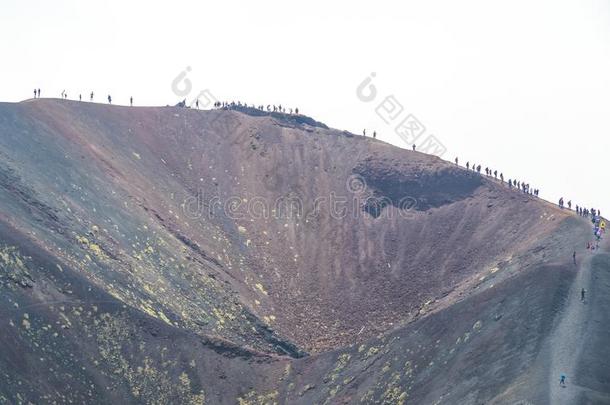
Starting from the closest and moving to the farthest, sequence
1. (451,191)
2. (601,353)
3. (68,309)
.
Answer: (601,353) → (68,309) → (451,191)

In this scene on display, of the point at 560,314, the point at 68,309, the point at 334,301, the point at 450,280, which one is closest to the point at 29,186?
the point at 68,309

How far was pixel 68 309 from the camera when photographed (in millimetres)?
59406

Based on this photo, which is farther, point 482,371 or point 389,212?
point 389,212

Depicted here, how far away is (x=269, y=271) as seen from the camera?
276 ft

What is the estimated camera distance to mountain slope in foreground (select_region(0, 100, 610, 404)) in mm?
53656

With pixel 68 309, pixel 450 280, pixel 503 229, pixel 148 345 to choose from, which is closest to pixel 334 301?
pixel 450 280

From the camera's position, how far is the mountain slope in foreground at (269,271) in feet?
176

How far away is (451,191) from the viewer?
303 feet

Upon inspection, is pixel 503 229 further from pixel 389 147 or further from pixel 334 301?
pixel 389 147

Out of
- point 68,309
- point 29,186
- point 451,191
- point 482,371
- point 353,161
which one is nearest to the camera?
point 482,371

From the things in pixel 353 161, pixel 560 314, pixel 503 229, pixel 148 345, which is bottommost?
pixel 148 345

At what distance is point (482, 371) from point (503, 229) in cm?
3325

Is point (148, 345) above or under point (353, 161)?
under

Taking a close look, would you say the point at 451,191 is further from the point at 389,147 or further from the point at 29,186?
the point at 29,186
